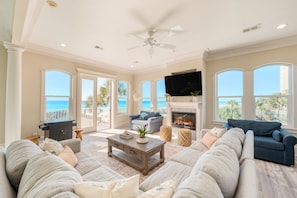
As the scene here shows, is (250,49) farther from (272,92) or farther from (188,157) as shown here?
(188,157)

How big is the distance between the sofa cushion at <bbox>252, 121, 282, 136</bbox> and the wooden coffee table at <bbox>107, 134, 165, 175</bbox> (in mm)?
2633

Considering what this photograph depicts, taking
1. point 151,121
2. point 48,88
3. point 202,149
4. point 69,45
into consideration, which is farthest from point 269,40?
point 48,88

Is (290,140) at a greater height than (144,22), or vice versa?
(144,22)

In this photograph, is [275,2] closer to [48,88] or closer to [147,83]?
[147,83]

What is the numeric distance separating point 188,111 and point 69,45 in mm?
4369

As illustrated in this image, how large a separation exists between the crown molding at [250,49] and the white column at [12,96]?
5.23 m

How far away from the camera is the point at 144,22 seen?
9.05 ft

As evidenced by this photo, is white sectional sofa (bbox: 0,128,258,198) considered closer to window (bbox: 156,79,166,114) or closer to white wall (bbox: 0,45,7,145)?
white wall (bbox: 0,45,7,145)

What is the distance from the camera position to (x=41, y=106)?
4199mm

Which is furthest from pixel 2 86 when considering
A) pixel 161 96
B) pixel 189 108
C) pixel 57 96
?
pixel 189 108

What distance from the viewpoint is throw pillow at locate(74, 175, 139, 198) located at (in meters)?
0.85

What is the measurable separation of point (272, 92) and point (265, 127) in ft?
3.79

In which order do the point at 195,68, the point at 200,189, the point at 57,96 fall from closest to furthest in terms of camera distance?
the point at 200,189 < the point at 57,96 < the point at 195,68

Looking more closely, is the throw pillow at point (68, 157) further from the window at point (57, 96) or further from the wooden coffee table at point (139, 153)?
the window at point (57, 96)
